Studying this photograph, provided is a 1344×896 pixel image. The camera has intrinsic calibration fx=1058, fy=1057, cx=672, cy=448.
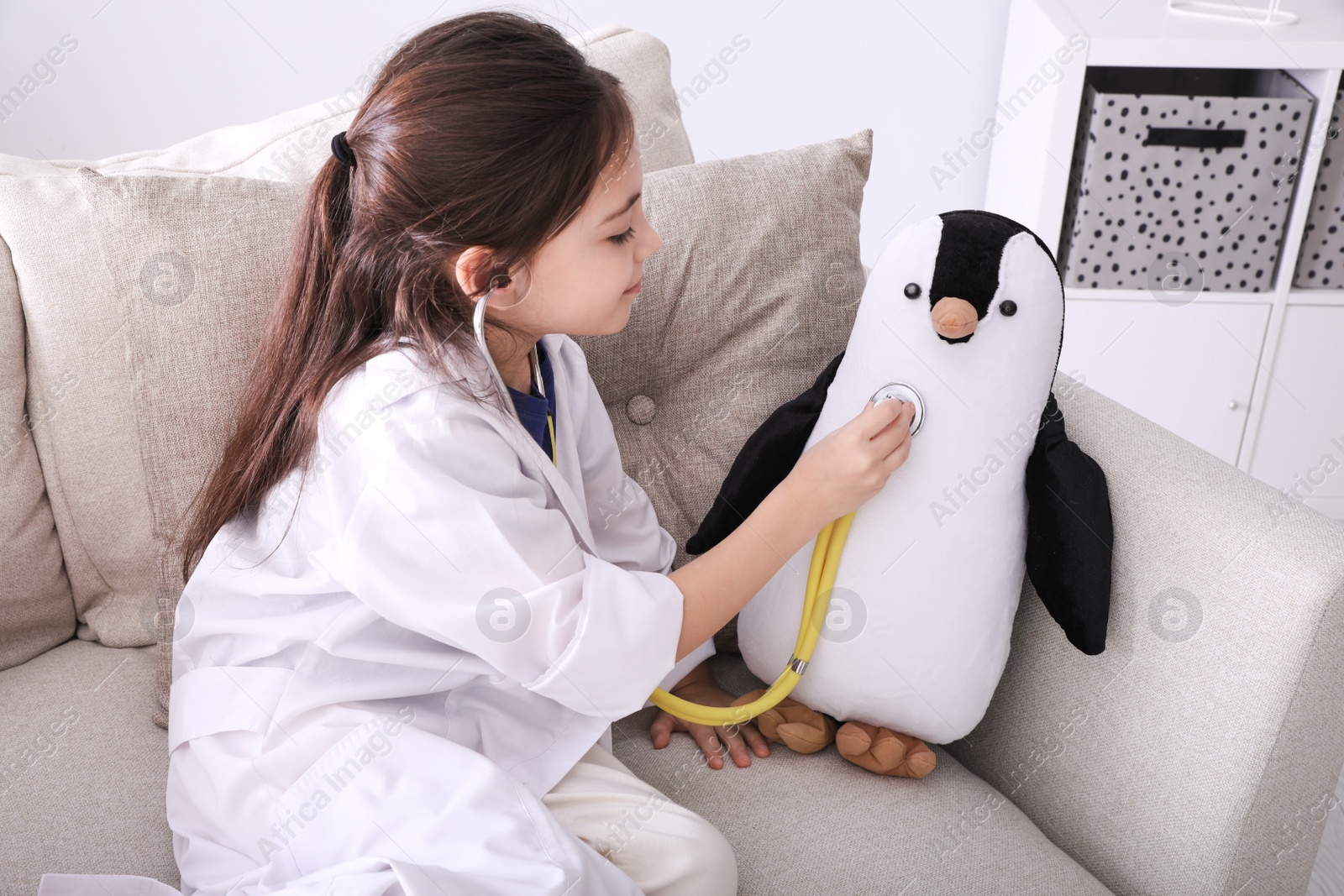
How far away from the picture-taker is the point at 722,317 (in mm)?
1014

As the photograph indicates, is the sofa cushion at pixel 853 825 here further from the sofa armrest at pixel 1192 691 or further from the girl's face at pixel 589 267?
the girl's face at pixel 589 267

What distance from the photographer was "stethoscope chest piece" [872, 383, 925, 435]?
0.85 meters

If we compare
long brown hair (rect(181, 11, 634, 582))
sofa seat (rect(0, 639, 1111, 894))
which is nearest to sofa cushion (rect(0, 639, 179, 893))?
sofa seat (rect(0, 639, 1111, 894))

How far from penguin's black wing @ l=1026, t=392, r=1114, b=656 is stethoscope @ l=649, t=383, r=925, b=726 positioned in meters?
0.12

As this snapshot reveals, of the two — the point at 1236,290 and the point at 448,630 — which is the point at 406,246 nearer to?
the point at 448,630

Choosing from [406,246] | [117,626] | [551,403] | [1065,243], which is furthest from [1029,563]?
[1065,243]

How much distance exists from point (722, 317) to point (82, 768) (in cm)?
68

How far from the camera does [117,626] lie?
1.00 metres

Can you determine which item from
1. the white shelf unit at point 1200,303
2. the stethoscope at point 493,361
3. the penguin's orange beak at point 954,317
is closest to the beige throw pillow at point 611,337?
the stethoscope at point 493,361

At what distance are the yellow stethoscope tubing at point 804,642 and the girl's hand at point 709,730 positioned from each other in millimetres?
45

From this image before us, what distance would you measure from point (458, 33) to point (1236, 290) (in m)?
1.42

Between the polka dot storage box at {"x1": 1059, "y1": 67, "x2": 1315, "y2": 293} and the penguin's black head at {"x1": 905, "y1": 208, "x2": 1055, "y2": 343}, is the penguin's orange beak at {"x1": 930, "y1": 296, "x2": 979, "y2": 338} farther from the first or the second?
the polka dot storage box at {"x1": 1059, "y1": 67, "x2": 1315, "y2": 293}

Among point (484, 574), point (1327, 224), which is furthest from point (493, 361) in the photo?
point (1327, 224)

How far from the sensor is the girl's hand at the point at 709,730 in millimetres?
928
